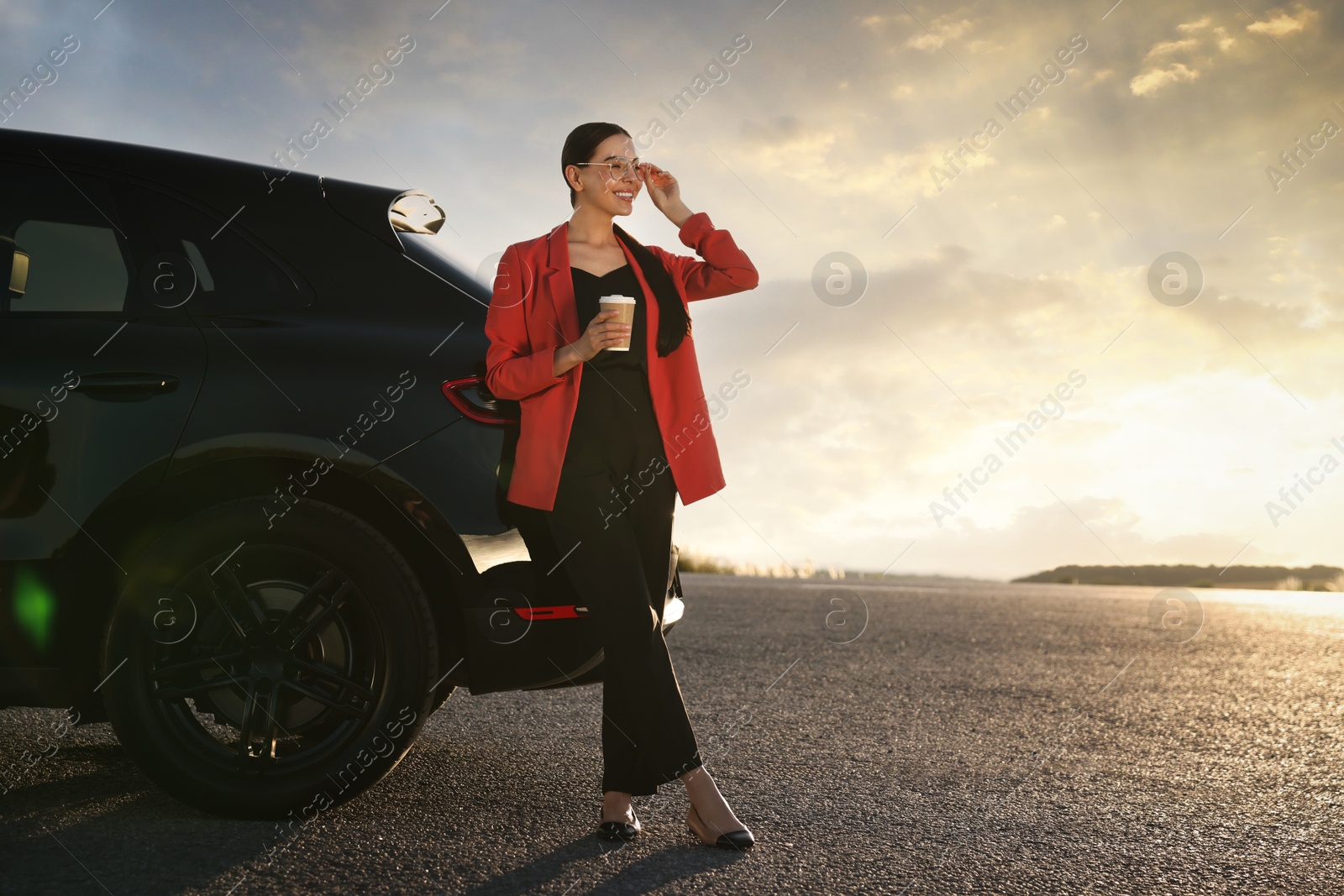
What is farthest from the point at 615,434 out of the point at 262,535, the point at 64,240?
the point at 64,240

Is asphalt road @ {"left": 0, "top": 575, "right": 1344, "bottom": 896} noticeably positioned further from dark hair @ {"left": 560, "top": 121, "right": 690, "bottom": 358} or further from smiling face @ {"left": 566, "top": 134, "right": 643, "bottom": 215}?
smiling face @ {"left": 566, "top": 134, "right": 643, "bottom": 215}

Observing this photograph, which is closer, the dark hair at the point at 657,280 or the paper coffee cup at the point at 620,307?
the paper coffee cup at the point at 620,307

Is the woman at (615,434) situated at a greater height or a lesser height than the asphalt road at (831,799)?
greater

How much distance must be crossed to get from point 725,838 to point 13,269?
102 inches

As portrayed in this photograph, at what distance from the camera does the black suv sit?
269cm

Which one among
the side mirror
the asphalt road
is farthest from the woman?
the side mirror

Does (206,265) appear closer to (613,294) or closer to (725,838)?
(613,294)

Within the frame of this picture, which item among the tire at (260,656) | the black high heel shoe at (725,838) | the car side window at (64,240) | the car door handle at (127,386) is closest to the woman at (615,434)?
the black high heel shoe at (725,838)

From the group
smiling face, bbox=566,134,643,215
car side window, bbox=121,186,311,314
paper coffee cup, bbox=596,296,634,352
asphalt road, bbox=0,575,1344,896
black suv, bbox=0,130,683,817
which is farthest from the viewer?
smiling face, bbox=566,134,643,215

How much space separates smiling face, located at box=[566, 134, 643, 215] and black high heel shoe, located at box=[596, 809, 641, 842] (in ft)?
5.76

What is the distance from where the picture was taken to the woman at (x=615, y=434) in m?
2.72

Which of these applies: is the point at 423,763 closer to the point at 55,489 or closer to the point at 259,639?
the point at 259,639

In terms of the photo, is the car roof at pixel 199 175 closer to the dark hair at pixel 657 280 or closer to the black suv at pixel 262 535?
the black suv at pixel 262 535

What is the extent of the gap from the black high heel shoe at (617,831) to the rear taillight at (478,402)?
1.13 metres
